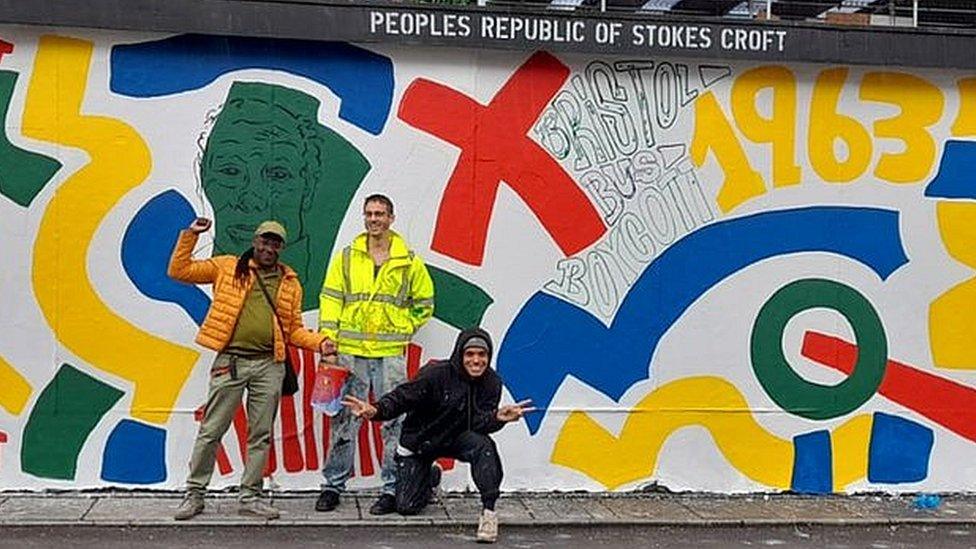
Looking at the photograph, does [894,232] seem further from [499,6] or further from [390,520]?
[390,520]

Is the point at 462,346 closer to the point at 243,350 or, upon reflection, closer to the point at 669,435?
the point at 243,350

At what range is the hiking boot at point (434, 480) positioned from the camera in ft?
27.1

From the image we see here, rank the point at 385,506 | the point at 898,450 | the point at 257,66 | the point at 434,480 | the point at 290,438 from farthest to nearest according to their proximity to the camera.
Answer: the point at 898,450 < the point at 290,438 < the point at 257,66 < the point at 434,480 < the point at 385,506

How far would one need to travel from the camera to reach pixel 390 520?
800 cm

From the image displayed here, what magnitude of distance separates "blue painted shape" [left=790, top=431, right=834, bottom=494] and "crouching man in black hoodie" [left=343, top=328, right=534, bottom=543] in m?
2.37

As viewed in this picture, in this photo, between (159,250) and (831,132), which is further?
(831,132)

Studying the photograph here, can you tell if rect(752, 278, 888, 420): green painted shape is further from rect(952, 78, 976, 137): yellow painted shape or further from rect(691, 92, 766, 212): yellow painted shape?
rect(952, 78, 976, 137): yellow painted shape

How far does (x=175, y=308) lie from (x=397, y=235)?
1.55 metres

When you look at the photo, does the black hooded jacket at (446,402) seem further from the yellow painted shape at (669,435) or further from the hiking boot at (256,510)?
the yellow painted shape at (669,435)

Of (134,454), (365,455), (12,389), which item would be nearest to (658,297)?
(365,455)

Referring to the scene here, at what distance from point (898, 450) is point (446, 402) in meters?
3.51

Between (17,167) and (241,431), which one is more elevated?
(17,167)

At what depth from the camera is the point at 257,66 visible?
8562 mm

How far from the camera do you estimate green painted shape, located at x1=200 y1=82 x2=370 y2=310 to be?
336 inches
